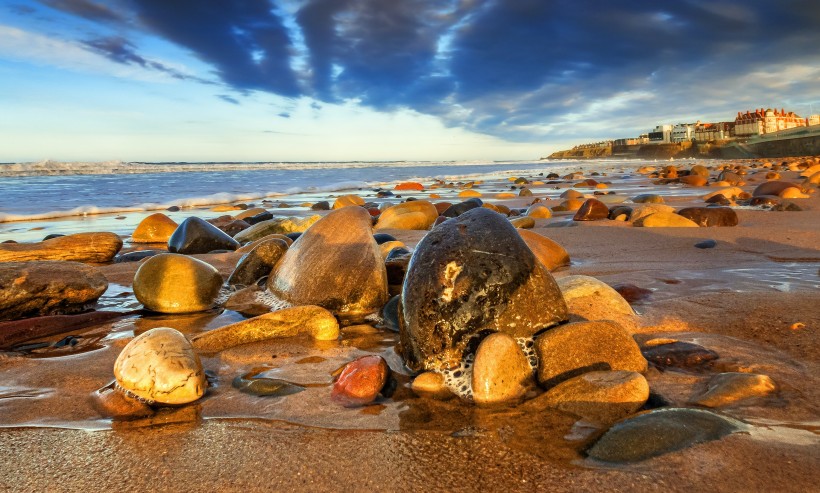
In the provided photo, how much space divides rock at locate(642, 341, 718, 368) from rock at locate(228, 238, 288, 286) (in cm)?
279

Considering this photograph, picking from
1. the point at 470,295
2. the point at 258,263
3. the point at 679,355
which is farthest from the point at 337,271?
the point at 679,355

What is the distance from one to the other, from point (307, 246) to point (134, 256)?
2793mm

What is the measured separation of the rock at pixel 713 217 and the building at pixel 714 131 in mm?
63529

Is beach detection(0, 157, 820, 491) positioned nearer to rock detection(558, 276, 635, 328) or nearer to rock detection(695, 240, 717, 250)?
rock detection(558, 276, 635, 328)

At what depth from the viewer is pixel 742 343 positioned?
7.64 feet

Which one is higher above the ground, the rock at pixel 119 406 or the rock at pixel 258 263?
the rock at pixel 258 263

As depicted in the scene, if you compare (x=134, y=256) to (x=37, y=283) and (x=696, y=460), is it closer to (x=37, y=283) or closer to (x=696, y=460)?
(x=37, y=283)

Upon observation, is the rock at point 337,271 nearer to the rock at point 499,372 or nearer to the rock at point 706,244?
the rock at point 499,372

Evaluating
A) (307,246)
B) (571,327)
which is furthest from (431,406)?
(307,246)

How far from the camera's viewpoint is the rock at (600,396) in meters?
1.76

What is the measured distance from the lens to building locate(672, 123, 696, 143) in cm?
7209

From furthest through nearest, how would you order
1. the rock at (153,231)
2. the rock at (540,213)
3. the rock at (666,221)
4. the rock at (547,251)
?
→ 1. the rock at (540,213)
2. the rock at (153,231)
3. the rock at (666,221)
4. the rock at (547,251)

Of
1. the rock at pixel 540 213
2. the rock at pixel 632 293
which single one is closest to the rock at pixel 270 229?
the rock at pixel 540 213

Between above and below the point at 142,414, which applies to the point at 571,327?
above
